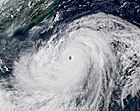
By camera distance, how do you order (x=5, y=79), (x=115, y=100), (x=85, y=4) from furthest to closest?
1. (x=85, y=4)
2. (x=5, y=79)
3. (x=115, y=100)

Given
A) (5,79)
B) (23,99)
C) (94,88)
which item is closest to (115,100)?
(94,88)

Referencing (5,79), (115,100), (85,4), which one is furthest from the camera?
(85,4)

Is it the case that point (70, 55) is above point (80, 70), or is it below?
above

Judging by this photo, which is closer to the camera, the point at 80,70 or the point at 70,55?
the point at 80,70

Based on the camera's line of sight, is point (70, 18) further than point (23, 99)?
Yes

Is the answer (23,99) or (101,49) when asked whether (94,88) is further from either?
(23,99)
